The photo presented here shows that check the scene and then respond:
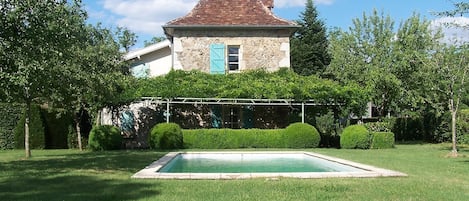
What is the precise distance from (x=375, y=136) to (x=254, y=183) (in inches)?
514

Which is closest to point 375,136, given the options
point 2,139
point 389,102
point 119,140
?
point 389,102

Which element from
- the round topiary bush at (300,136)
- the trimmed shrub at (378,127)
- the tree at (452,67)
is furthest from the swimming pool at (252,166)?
the trimmed shrub at (378,127)

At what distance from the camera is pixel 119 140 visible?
2072 centimetres

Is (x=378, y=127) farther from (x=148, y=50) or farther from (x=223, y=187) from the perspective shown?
(x=223, y=187)

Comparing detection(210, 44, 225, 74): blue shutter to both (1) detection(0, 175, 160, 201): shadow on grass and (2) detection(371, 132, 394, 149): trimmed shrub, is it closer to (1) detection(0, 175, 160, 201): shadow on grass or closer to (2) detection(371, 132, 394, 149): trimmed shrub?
(2) detection(371, 132, 394, 149): trimmed shrub

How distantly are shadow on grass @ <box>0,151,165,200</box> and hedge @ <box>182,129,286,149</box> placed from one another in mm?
8329

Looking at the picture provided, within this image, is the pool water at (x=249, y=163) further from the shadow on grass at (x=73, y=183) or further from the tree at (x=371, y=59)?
the tree at (x=371, y=59)

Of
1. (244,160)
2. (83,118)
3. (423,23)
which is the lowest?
(244,160)

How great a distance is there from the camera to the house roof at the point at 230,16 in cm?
2317

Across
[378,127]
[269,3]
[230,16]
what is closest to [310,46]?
[269,3]

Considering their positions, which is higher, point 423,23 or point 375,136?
point 423,23

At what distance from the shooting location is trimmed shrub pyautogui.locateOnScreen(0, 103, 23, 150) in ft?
70.7

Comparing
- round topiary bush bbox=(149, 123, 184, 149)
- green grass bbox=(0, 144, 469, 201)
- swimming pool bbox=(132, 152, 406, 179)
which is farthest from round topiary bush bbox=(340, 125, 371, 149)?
green grass bbox=(0, 144, 469, 201)

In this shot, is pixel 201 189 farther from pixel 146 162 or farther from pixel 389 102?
pixel 389 102
